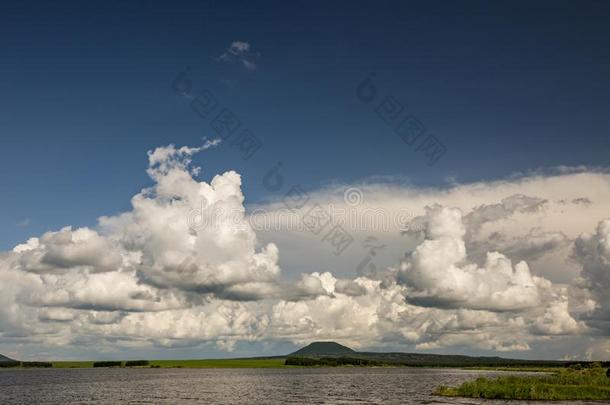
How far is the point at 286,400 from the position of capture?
12038cm

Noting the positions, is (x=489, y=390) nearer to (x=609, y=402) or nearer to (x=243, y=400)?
(x=609, y=402)

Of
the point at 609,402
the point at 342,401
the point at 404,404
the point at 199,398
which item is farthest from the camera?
the point at 199,398

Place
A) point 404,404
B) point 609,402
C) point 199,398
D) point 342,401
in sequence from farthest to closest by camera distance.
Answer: point 199,398 → point 342,401 → point 404,404 → point 609,402

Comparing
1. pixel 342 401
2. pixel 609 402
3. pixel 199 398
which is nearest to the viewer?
pixel 609 402

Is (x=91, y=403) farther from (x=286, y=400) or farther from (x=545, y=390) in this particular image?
(x=545, y=390)

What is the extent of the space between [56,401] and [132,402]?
19030 millimetres

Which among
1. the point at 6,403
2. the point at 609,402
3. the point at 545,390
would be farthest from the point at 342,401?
the point at 6,403

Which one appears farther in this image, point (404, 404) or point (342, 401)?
point (342, 401)

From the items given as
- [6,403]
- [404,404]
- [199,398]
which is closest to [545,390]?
[404,404]

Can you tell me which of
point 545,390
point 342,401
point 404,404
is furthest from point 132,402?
point 545,390

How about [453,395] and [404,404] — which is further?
[453,395]

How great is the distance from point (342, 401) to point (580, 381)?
5128 cm

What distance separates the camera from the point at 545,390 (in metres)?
107

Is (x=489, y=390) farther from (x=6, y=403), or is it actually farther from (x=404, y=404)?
(x=6, y=403)
